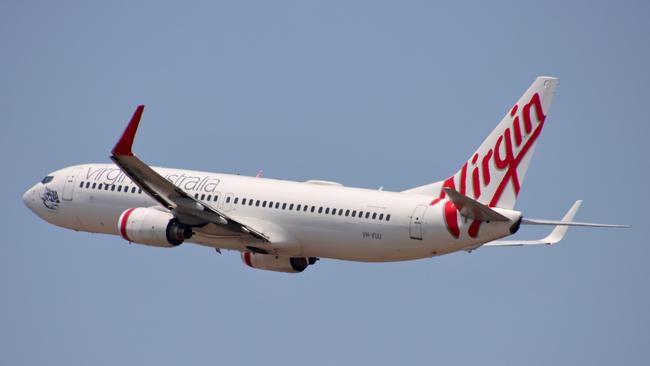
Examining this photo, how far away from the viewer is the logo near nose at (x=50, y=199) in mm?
78812

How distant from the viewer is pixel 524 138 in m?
67.4

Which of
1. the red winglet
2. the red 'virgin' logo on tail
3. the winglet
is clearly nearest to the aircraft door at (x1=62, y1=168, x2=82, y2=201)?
the red winglet

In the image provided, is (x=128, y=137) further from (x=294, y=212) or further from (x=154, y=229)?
(x=294, y=212)

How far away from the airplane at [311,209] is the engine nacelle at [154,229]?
0.15 feet

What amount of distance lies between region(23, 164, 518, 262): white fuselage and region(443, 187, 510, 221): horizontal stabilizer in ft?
1.51

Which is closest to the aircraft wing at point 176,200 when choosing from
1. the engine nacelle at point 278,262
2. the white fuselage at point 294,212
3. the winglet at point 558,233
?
the white fuselage at point 294,212

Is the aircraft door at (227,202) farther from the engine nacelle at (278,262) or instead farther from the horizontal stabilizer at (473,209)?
the horizontal stabilizer at (473,209)

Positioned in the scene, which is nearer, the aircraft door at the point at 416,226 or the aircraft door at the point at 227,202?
the aircraft door at the point at 416,226

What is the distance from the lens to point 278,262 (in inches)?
2965

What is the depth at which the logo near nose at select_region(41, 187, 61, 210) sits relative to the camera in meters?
78.8

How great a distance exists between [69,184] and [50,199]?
1748 mm

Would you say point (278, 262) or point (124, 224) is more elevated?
point (278, 262)

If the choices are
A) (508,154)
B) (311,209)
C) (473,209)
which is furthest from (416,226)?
(311,209)

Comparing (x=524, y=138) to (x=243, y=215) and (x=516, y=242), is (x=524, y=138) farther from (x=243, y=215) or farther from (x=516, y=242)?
(x=243, y=215)
